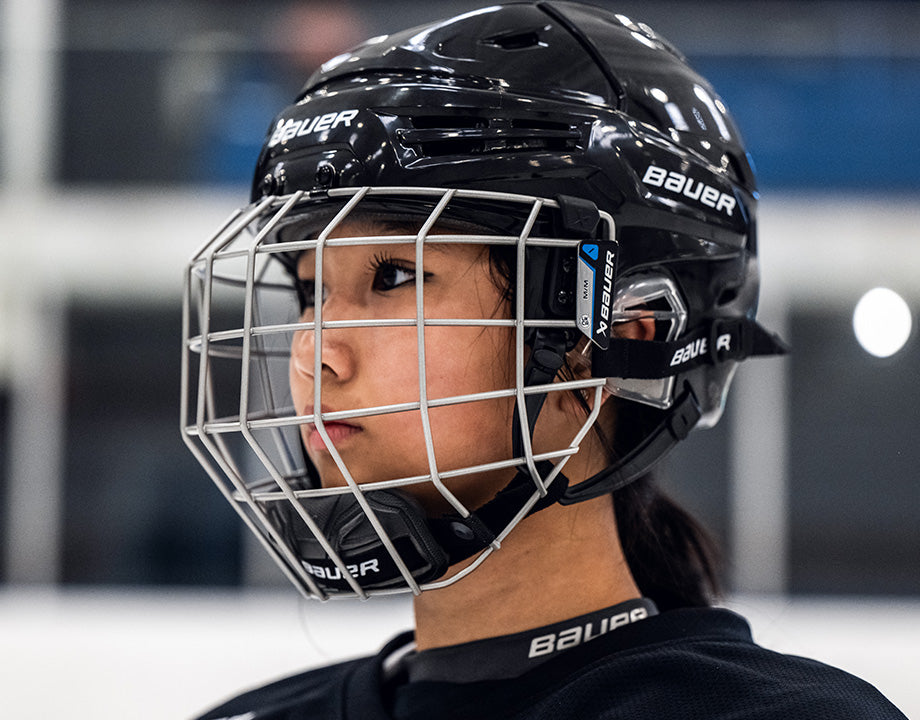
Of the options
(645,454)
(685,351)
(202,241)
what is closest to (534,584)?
(645,454)

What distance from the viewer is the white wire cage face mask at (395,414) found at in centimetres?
93

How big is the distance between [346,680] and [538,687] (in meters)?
0.24

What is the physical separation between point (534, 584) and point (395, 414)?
223mm

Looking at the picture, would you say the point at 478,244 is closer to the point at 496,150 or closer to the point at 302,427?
the point at 496,150

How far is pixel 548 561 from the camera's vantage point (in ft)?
3.40

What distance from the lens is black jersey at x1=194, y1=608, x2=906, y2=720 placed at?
0.85 meters

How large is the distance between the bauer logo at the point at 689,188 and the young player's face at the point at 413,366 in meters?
0.19

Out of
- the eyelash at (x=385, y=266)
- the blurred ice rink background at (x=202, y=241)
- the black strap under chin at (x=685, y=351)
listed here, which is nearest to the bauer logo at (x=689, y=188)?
the black strap under chin at (x=685, y=351)

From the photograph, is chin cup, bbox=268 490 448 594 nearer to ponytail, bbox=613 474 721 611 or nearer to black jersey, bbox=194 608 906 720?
black jersey, bbox=194 608 906 720

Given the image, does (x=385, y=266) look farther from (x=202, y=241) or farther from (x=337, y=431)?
(x=202, y=241)

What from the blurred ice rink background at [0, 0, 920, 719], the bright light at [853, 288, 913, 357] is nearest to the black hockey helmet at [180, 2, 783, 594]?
the bright light at [853, 288, 913, 357]

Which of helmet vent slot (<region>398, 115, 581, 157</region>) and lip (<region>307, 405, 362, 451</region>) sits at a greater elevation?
helmet vent slot (<region>398, 115, 581, 157</region>)

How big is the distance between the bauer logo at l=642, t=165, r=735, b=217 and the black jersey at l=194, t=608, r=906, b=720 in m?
0.40

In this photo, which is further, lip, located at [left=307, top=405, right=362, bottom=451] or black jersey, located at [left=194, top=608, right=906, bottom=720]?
lip, located at [left=307, top=405, right=362, bottom=451]
